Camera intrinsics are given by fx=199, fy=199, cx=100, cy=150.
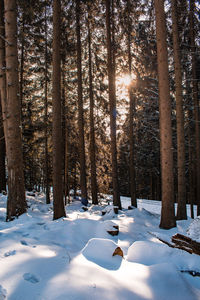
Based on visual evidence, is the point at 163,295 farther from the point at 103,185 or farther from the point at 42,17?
the point at 42,17

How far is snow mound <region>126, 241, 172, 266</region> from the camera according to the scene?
131 inches

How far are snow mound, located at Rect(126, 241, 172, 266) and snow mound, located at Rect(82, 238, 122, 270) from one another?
1.10 ft

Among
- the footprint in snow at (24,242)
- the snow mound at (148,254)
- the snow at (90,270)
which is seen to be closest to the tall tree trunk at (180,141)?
the snow at (90,270)

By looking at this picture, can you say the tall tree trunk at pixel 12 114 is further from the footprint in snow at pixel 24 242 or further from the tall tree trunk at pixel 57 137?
the footprint in snow at pixel 24 242

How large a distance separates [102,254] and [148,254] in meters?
0.85

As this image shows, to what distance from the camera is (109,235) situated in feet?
17.5

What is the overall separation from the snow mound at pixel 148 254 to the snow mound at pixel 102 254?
13.2 inches

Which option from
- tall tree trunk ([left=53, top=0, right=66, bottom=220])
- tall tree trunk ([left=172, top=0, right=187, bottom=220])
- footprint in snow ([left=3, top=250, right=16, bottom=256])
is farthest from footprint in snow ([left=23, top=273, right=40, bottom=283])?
tall tree trunk ([left=172, top=0, right=187, bottom=220])

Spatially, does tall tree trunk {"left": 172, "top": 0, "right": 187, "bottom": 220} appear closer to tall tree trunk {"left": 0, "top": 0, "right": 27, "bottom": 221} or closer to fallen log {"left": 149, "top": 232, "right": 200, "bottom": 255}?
fallen log {"left": 149, "top": 232, "right": 200, "bottom": 255}

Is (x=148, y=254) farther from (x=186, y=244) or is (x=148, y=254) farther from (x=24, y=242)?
(x=24, y=242)

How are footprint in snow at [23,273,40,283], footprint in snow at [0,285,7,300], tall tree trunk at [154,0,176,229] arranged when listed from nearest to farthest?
footprint in snow at [0,285,7,300]
footprint in snow at [23,273,40,283]
tall tree trunk at [154,0,176,229]

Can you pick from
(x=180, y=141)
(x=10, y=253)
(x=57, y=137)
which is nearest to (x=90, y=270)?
(x=10, y=253)

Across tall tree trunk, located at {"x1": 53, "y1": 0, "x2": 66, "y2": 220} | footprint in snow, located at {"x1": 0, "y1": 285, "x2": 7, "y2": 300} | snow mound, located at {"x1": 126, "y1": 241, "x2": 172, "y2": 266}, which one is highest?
tall tree trunk, located at {"x1": 53, "y1": 0, "x2": 66, "y2": 220}

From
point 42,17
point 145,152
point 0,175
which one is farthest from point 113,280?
point 145,152
